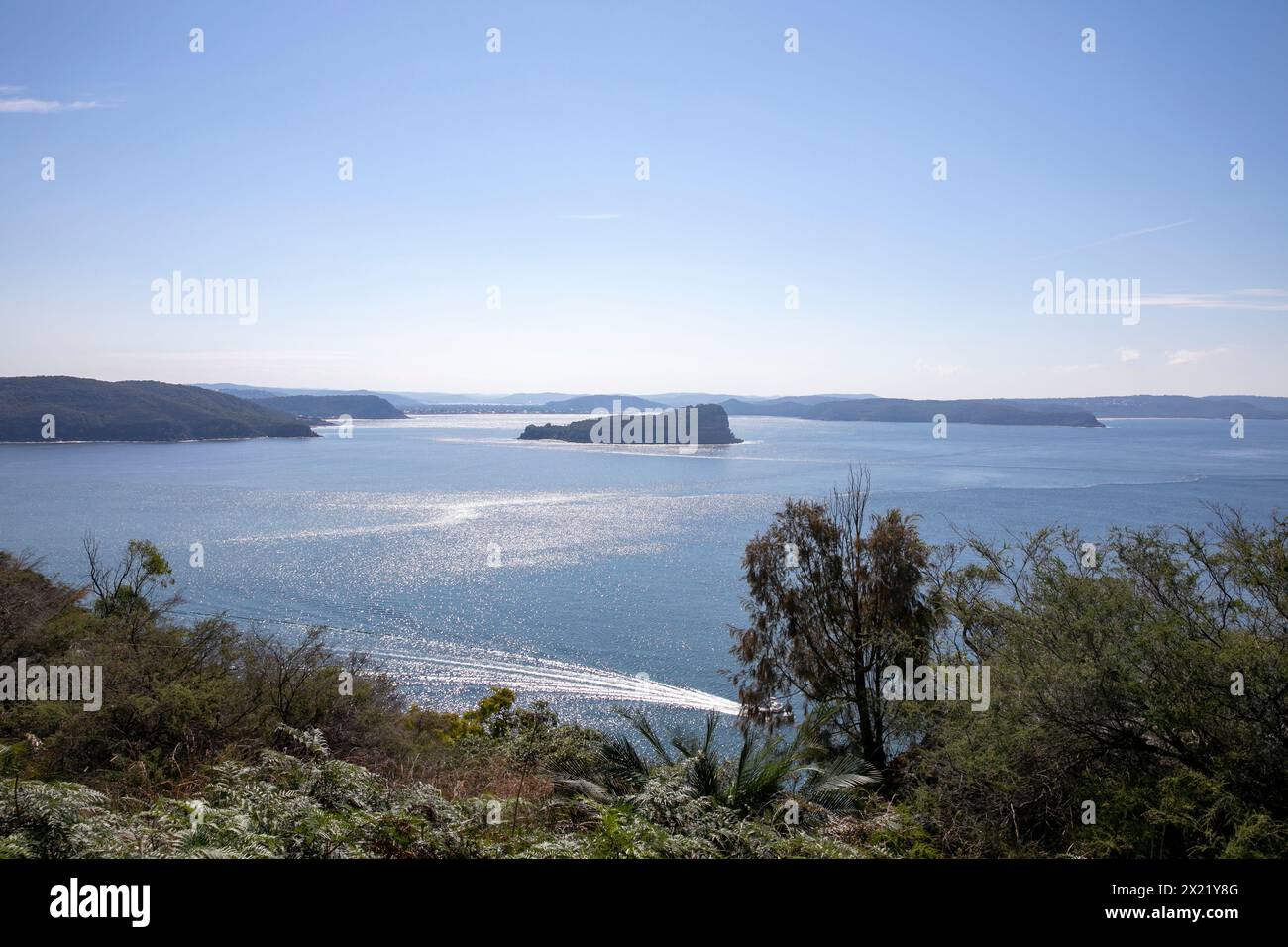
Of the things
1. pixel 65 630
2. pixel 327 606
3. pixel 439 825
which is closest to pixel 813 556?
pixel 439 825

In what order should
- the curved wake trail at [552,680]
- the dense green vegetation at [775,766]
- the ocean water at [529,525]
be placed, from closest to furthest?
the dense green vegetation at [775,766]
the curved wake trail at [552,680]
the ocean water at [529,525]

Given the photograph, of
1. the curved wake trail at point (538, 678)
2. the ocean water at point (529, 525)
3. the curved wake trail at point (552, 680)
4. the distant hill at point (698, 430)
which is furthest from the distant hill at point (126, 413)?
the curved wake trail at point (552, 680)

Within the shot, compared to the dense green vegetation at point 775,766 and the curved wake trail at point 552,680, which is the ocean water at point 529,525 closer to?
the curved wake trail at point 552,680

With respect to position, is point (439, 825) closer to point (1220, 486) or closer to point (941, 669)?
point (941, 669)

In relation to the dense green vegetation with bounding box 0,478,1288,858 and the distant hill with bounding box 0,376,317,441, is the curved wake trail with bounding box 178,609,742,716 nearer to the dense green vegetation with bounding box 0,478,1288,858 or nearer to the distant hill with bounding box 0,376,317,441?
the dense green vegetation with bounding box 0,478,1288,858

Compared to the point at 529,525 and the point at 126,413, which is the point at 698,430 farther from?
the point at 126,413
